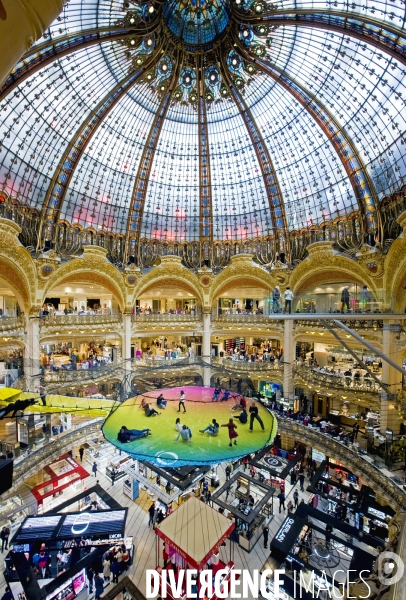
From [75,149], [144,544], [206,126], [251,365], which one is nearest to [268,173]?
[206,126]

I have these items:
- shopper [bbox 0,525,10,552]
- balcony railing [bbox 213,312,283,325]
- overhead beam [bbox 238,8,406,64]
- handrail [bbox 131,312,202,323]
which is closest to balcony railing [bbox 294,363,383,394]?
balcony railing [bbox 213,312,283,325]

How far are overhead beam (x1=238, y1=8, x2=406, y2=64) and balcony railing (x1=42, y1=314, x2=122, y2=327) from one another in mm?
30515

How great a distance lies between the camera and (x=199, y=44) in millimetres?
27734

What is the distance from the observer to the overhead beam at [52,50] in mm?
21297

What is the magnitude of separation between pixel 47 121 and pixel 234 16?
59.3 ft

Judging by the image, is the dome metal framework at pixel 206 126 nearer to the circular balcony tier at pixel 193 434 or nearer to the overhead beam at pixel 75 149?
the overhead beam at pixel 75 149

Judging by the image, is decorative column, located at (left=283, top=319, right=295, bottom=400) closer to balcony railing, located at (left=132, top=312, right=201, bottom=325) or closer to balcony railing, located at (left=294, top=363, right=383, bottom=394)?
balcony railing, located at (left=294, top=363, right=383, bottom=394)

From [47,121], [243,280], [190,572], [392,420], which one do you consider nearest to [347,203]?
[243,280]

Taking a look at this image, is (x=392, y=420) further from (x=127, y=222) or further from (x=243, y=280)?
(x=127, y=222)

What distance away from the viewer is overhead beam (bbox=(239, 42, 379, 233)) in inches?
1055

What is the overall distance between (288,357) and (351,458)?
36.6ft

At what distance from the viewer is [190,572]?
1473 centimetres

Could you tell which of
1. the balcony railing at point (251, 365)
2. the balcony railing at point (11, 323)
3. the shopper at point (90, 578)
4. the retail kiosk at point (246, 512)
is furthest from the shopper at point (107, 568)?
the balcony railing at point (251, 365)

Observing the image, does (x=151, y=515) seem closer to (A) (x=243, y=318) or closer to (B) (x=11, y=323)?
(B) (x=11, y=323)
